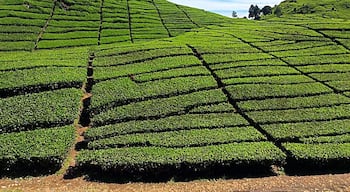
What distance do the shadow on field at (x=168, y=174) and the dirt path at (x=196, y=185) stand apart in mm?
361

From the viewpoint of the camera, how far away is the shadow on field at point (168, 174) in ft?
61.8

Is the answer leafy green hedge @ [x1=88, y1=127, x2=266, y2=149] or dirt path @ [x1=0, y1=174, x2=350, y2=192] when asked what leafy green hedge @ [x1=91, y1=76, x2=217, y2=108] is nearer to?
leafy green hedge @ [x1=88, y1=127, x2=266, y2=149]

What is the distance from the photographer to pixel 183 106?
2520 centimetres

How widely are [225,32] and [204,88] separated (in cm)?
2190

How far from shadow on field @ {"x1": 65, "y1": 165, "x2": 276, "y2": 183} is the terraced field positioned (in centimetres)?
9

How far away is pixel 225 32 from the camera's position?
48.3 metres

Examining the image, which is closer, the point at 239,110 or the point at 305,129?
the point at 305,129

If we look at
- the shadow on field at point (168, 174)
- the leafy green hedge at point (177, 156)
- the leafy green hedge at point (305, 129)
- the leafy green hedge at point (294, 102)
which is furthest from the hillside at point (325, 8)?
the shadow on field at point (168, 174)

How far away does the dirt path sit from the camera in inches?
707

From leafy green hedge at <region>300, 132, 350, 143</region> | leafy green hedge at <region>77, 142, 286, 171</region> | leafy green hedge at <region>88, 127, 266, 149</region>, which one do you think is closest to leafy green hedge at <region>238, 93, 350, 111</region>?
leafy green hedge at <region>88, 127, 266, 149</region>

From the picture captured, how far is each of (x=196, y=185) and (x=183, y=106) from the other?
777 centimetres

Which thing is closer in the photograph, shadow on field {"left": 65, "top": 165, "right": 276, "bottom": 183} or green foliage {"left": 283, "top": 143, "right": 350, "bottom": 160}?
shadow on field {"left": 65, "top": 165, "right": 276, "bottom": 183}

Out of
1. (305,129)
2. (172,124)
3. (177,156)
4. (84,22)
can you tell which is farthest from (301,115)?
(84,22)

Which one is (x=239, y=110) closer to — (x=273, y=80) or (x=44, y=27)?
(x=273, y=80)
